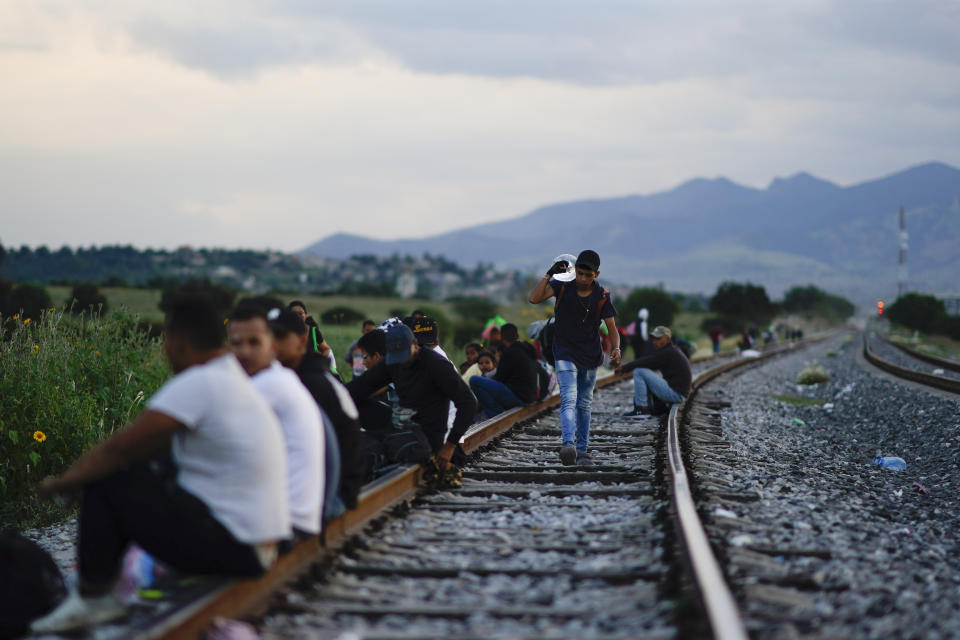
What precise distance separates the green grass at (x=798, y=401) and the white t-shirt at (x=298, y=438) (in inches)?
638

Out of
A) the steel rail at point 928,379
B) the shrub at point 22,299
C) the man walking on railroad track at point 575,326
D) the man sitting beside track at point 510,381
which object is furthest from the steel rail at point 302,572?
the shrub at point 22,299

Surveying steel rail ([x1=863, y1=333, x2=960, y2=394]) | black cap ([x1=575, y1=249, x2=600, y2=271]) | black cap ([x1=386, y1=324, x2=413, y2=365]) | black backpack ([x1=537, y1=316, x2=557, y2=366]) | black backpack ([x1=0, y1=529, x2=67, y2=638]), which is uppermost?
black cap ([x1=575, y1=249, x2=600, y2=271])

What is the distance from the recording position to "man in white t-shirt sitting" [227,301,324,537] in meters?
4.54

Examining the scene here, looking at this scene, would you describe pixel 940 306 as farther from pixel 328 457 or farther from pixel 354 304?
pixel 328 457

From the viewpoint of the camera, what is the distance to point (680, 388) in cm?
1341

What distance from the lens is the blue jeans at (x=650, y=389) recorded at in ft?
43.3

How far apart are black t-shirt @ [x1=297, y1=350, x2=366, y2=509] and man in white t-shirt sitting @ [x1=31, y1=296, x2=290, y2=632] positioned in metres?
1.17

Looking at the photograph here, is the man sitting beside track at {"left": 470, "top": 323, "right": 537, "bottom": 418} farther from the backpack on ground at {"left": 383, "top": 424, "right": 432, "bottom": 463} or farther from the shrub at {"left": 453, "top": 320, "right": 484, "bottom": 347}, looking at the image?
the shrub at {"left": 453, "top": 320, "right": 484, "bottom": 347}

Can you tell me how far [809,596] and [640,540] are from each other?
1312 mm

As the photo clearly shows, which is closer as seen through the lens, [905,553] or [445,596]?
[445,596]

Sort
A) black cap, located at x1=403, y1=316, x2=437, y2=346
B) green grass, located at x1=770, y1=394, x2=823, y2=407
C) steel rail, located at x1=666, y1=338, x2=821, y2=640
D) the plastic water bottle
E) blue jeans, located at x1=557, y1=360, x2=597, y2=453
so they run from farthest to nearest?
1. green grass, located at x1=770, y1=394, x2=823, y2=407
2. the plastic water bottle
3. blue jeans, located at x1=557, y1=360, x2=597, y2=453
4. black cap, located at x1=403, y1=316, x2=437, y2=346
5. steel rail, located at x1=666, y1=338, x2=821, y2=640

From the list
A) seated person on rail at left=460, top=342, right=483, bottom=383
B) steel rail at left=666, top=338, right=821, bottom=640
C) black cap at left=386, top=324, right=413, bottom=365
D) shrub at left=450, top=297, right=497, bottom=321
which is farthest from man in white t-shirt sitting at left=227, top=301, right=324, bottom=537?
shrub at left=450, top=297, right=497, bottom=321

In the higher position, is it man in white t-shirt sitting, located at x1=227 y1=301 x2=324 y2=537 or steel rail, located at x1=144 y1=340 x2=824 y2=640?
man in white t-shirt sitting, located at x1=227 y1=301 x2=324 y2=537

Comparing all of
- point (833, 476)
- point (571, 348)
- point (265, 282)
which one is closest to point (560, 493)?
point (571, 348)
